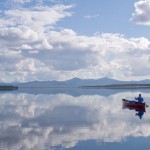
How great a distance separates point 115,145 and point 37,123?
14787 mm

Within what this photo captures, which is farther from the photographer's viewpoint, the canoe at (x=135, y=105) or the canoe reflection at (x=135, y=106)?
the canoe at (x=135, y=105)

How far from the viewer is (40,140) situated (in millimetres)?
29328

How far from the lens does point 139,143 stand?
27.9 metres

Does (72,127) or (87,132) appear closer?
(87,132)

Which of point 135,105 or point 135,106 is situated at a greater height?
point 135,105

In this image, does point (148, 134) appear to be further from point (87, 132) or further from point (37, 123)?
point (37, 123)

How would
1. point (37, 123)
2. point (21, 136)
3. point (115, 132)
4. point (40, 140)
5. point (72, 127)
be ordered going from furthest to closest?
point (37, 123) < point (72, 127) < point (115, 132) < point (21, 136) < point (40, 140)

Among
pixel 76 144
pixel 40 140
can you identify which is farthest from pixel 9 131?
pixel 76 144

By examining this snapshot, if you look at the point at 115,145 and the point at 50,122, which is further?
the point at 50,122

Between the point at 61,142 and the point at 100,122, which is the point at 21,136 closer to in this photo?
the point at 61,142

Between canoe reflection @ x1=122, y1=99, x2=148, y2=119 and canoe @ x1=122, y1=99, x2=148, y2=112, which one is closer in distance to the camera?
canoe reflection @ x1=122, y1=99, x2=148, y2=119

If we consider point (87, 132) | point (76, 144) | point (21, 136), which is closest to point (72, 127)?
point (87, 132)

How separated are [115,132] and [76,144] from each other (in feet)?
22.6

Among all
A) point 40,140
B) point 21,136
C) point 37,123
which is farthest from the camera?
point 37,123
